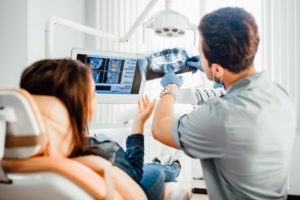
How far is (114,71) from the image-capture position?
1894mm

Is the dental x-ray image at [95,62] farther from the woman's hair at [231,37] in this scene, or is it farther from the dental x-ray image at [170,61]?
the woman's hair at [231,37]

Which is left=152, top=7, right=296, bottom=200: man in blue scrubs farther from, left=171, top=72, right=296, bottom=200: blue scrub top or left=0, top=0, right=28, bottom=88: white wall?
left=0, top=0, right=28, bottom=88: white wall

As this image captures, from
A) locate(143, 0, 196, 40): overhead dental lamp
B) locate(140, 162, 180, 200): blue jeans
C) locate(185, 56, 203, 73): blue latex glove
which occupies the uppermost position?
locate(143, 0, 196, 40): overhead dental lamp

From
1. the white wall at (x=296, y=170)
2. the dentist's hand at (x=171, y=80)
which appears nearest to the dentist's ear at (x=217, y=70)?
the dentist's hand at (x=171, y=80)

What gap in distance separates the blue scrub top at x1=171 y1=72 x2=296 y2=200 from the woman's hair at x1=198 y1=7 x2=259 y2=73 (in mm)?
74

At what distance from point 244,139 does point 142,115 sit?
437 mm

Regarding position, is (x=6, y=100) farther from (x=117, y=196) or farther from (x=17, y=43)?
(x=17, y=43)

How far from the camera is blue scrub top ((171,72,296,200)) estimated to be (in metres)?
1.09

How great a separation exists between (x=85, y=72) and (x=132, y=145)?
1.26ft

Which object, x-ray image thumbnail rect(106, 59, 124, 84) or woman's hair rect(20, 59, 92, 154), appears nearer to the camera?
woman's hair rect(20, 59, 92, 154)

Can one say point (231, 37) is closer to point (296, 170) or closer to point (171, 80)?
point (171, 80)

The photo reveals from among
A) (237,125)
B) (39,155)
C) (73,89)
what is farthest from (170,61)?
(39,155)

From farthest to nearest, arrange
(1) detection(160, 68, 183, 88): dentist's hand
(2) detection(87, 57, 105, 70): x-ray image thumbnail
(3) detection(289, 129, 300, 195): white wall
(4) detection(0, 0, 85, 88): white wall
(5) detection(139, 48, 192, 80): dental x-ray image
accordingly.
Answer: (3) detection(289, 129, 300, 195): white wall < (4) detection(0, 0, 85, 88): white wall < (2) detection(87, 57, 105, 70): x-ray image thumbnail < (5) detection(139, 48, 192, 80): dental x-ray image < (1) detection(160, 68, 183, 88): dentist's hand

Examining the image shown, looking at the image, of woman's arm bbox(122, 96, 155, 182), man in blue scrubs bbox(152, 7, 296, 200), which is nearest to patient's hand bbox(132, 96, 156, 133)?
woman's arm bbox(122, 96, 155, 182)
